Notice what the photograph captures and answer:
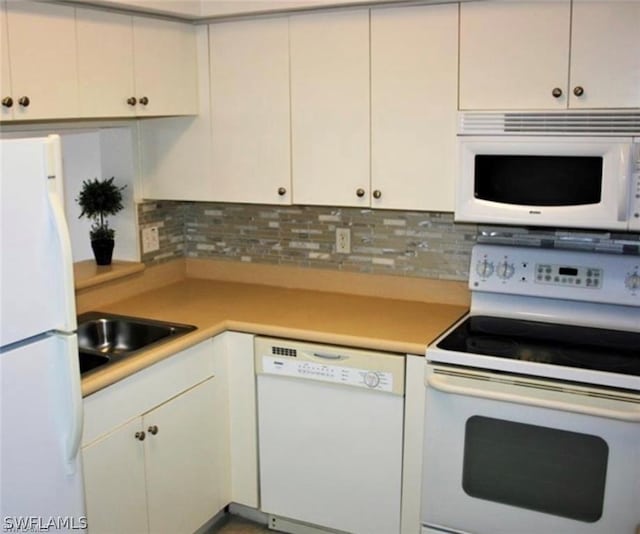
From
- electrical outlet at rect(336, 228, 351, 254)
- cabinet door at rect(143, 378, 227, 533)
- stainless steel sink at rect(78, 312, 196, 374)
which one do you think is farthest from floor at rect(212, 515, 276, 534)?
electrical outlet at rect(336, 228, 351, 254)

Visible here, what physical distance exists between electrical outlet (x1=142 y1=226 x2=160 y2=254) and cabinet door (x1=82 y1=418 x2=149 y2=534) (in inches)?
41.4

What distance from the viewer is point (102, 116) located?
267cm

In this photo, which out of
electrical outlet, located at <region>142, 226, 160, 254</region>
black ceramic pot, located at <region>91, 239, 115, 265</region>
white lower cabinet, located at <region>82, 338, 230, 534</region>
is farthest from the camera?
electrical outlet, located at <region>142, 226, 160, 254</region>

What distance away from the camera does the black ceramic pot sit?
3.18 metres

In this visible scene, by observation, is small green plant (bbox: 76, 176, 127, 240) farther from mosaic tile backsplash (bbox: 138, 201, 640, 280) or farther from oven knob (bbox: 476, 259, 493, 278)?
oven knob (bbox: 476, 259, 493, 278)

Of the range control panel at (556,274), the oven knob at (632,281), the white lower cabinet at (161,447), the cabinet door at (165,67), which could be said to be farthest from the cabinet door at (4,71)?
the oven knob at (632,281)

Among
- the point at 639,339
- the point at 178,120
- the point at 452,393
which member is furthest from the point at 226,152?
the point at 639,339

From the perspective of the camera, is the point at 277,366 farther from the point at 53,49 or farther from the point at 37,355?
the point at 53,49

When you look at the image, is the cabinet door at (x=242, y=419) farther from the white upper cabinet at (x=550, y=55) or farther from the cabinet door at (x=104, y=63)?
the white upper cabinet at (x=550, y=55)

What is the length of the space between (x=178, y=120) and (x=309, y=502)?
1.58 metres

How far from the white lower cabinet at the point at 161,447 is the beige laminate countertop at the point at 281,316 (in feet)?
0.19

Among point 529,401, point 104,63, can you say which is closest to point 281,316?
point 529,401

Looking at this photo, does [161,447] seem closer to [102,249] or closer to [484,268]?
[102,249]

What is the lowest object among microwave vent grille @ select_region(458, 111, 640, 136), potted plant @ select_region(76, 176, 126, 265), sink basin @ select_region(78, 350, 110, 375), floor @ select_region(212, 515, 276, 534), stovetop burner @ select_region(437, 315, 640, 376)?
floor @ select_region(212, 515, 276, 534)
